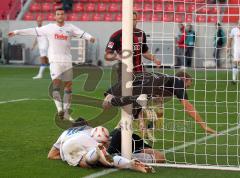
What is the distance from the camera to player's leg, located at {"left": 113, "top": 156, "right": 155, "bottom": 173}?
26.1 feet

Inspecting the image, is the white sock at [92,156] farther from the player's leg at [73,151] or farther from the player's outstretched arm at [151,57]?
the player's outstretched arm at [151,57]

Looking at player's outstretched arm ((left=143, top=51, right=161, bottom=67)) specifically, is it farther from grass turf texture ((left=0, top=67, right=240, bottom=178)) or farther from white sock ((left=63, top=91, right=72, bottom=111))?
white sock ((left=63, top=91, right=72, bottom=111))

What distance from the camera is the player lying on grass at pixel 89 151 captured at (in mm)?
7938

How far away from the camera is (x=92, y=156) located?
7945 millimetres

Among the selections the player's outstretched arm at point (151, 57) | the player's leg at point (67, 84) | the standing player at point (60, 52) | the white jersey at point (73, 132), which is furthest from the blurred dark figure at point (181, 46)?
the white jersey at point (73, 132)

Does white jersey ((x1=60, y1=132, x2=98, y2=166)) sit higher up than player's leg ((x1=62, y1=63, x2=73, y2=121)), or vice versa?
player's leg ((x1=62, y1=63, x2=73, y2=121))

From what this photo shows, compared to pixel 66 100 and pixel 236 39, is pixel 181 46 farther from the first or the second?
pixel 236 39

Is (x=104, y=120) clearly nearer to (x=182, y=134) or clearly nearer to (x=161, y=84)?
(x=182, y=134)

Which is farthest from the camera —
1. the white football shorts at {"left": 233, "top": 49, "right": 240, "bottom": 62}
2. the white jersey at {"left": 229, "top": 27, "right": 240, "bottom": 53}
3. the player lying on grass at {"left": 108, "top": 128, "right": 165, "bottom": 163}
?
the white football shorts at {"left": 233, "top": 49, "right": 240, "bottom": 62}

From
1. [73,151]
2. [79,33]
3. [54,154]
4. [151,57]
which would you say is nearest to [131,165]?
[73,151]

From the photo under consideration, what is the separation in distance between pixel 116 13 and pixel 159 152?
25625 millimetres

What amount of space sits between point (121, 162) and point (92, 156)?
0.36 meters

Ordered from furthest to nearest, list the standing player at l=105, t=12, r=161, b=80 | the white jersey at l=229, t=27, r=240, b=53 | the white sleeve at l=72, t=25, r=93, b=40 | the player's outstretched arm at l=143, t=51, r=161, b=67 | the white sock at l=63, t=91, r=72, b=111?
the white jersey at l=229, t=27, r=240, b=53 → the white sock at l=63, t=91, r=72, b=111 → the white sleeve at l=72, t=25, r=93, b=40 → the player's outstretched arm at l=143, t=51, r=161, b=67 → the standing player at l=105, t=12, r=161, b=80

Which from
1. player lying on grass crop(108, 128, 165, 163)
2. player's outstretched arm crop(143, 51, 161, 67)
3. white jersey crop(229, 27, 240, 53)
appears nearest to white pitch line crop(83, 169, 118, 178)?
player lying on grass crop(108, 128, 165, 163)
